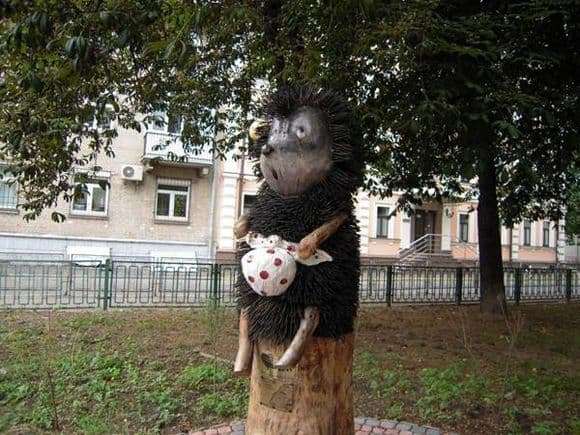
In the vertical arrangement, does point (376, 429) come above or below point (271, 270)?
below

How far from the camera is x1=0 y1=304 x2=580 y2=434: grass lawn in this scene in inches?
197

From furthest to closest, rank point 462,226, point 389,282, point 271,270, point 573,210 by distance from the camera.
Answer: point 462,226 → point 573,210 → point 389,282 → point 271,270

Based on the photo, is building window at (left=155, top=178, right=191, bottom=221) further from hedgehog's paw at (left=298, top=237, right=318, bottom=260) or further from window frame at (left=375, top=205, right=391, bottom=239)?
hedgehog's paw at (left=298, top=237, right=318, bottom=260)

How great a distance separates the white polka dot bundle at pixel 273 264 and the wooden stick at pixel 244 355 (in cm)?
30

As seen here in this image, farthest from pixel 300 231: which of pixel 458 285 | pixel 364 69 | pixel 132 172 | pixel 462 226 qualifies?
pixel 462 226

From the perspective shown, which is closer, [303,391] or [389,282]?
[303,391]

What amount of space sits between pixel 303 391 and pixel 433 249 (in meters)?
27.0

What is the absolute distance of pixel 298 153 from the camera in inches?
125

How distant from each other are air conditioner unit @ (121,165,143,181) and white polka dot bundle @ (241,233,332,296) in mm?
18897

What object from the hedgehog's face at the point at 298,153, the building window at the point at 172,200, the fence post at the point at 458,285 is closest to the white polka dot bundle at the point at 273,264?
the hedgehog's face at the point at 298,153

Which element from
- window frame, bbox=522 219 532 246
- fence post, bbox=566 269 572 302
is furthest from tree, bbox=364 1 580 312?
window frame, bbox=522 219 532 246

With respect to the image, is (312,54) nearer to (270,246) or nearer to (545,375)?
(270,246)

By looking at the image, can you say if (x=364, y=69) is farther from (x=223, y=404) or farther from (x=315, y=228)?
(x=223, y=404)

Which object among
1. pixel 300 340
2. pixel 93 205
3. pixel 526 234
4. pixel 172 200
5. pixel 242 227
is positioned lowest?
pixel 300 340
